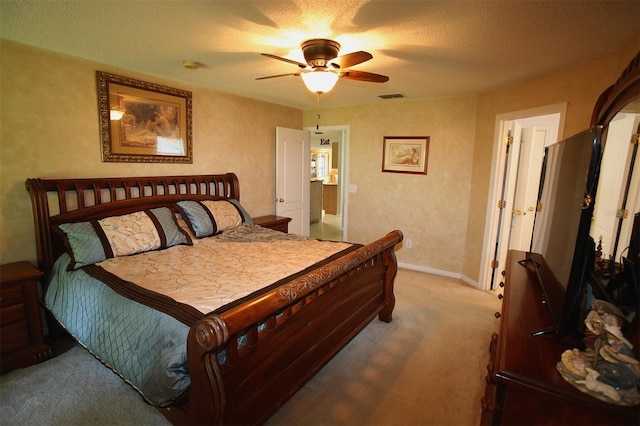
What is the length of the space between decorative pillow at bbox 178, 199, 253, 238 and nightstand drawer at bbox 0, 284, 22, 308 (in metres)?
1.33

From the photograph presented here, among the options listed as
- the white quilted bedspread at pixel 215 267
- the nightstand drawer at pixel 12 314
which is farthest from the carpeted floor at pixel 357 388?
the white quilted bedspread at pixel 215 267

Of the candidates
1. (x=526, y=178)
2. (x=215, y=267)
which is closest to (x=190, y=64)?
(x=215, y=267)

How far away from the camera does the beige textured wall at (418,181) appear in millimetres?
4020

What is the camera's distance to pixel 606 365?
96 cm

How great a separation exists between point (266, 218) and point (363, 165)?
5.53 feet

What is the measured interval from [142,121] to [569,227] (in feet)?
11.6

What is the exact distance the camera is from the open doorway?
637 cm

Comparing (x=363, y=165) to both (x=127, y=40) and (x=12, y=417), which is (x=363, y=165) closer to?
(x=127, y=40)

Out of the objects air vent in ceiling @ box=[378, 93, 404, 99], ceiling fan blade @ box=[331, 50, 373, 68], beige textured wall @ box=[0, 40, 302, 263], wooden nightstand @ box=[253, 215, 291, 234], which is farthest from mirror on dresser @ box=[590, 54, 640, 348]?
beige textured wall @ box=[0, 40, 302, 263]

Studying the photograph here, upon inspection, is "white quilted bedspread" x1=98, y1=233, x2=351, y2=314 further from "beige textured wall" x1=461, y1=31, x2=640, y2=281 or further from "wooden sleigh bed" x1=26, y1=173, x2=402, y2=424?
"beige textured wall" x1=461, y1=31, x2=640, y2=281

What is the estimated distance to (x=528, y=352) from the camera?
1.21 m

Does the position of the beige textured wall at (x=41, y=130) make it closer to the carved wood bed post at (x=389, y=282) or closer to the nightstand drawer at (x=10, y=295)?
the nightstand drawer at (x=10, y=295)

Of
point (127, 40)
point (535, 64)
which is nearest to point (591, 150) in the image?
point (535, 64)

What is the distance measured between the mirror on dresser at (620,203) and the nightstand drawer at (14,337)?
11.2 feet
